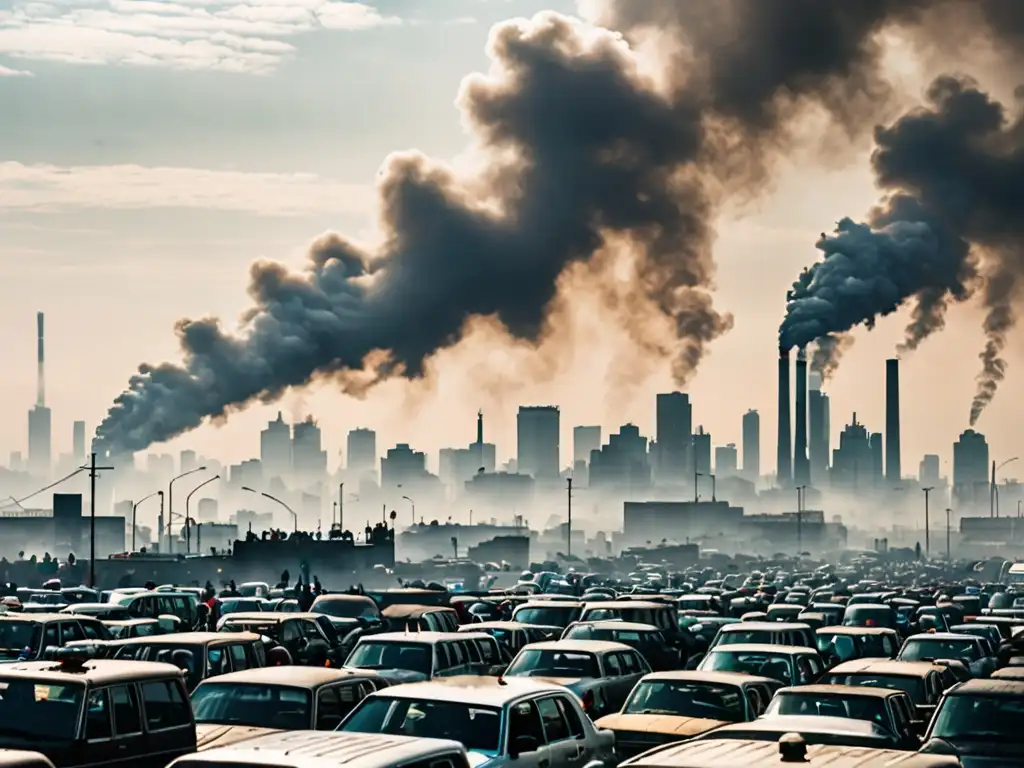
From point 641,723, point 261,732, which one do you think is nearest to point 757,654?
point 641,723

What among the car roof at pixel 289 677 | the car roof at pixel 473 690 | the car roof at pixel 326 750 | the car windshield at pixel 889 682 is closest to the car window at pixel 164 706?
the car roof at pixel 473 690

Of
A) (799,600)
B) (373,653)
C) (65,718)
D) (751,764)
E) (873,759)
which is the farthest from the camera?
(799,600)

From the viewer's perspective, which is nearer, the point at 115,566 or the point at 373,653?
the point at 373,653

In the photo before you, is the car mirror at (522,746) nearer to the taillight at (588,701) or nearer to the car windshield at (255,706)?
Result: the car windshield at (255,706)

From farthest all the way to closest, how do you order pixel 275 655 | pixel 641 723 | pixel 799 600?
1. pixel 799 600
2. pixel 275 655
3. pixel 641 723

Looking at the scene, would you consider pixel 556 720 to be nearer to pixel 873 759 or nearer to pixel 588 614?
pixel 873 759

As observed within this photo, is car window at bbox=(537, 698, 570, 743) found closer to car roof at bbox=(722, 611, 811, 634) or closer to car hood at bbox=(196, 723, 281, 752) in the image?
car hood at bbox=(196, 723, 281, 752)
